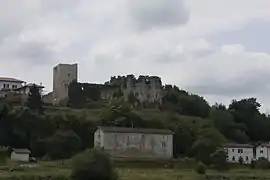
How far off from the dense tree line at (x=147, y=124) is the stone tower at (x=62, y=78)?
14.0 m

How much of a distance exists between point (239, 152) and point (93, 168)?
41403mm

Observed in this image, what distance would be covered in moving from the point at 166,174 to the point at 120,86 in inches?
2118

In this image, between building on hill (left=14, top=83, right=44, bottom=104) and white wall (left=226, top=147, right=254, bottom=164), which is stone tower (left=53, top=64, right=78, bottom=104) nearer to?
building on hill (left=14, top=83, right=44, bottom=104)

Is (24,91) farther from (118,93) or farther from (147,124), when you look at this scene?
(147,124)

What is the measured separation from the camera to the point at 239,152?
88375 mm

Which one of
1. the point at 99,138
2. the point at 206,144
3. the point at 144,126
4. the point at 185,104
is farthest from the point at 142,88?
the point at 206,144

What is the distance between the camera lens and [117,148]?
81625 millimetres

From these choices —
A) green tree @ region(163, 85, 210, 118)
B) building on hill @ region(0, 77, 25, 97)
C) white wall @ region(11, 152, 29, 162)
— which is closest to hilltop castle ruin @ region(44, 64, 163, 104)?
green tree @ region(163, 85, 210, 118)

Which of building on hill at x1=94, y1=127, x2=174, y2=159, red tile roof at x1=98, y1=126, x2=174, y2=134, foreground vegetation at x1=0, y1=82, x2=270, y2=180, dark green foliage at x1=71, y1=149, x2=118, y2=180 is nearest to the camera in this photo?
dark green foliage at x1=71, y1=149, x2=118, y2=180

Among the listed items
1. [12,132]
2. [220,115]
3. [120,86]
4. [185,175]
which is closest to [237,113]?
[220,115]

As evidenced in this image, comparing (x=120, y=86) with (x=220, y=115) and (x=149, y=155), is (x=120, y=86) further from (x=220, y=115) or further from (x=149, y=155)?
(x=149, y=155)

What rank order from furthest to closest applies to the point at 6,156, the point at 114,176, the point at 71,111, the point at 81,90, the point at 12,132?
1. the point at 81,90
2. the point at 71,111
3. the point at 12,132
4. the point at 6,156
5. the point at 114,176

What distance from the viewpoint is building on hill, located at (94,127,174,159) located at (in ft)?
265

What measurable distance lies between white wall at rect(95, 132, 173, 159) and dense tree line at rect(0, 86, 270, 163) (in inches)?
90.4
